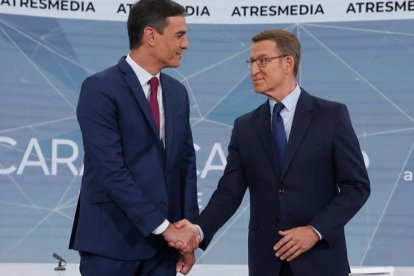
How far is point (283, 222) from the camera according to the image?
8.14 feet

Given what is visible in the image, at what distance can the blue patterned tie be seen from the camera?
252 cm

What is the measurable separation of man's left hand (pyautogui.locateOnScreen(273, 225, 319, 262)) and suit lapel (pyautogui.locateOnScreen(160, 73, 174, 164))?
0.45 meters

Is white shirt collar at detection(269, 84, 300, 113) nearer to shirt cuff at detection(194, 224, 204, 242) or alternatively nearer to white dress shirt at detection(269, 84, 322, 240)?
white dress shirt at detection(269, 84, 322, 240)

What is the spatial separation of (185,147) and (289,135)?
1.16 ft

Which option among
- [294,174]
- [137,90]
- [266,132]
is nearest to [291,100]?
[266,132]

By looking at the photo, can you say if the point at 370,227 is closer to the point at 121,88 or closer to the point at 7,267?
the point at 7,267

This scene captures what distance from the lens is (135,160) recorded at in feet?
7.80

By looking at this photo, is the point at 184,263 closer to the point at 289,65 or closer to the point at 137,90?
the point at 137,90

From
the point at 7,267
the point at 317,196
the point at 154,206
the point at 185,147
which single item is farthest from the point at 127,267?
the point at 7,267

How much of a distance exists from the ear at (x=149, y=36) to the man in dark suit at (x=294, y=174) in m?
0.36

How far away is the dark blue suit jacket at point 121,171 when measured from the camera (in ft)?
7.59

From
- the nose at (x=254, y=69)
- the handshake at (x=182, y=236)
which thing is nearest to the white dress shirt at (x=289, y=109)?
the nose at (x=254, y=69)

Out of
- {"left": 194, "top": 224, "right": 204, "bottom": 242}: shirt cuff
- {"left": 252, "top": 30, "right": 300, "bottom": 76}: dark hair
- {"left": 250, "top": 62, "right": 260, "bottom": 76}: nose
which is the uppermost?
{"left": 252, "top": 30, "right": 300, "bottom": 76}: dark hair

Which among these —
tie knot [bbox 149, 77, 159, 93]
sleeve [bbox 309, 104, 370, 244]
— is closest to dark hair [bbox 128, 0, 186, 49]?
tie knot [bbox 149, 77, 159, 93]
